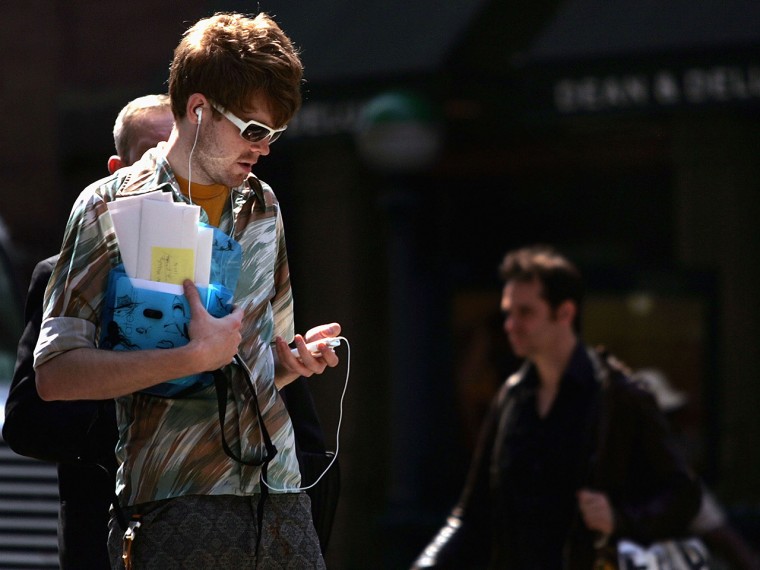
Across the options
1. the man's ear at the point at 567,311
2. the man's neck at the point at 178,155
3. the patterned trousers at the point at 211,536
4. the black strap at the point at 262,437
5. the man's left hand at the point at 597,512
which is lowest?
the man's left hand at the point at 597,512

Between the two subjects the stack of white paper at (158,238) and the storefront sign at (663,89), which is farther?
the storefront sign at (663,89)

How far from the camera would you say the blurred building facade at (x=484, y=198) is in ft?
29.1

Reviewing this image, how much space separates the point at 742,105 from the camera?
28.0 feet

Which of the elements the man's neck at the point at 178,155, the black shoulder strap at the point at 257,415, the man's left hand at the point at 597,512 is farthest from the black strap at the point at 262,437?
the man's left hand at the point at 597,512

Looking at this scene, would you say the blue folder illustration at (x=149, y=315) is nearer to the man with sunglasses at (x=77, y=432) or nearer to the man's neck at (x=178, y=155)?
the man's neck at (x=178, y=155)

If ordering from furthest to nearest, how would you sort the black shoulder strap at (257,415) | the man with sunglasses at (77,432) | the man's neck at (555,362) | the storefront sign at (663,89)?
the storefront sign at (663,89) < the man's neck at (555,362) < the man with sunglasses at (77,432) < the black shoulder strap at (257,415)

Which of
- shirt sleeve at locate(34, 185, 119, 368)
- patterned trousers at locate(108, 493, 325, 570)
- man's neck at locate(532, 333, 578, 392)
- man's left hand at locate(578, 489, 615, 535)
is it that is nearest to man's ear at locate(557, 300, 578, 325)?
man's neck at locate(532, 333, 578, 392)

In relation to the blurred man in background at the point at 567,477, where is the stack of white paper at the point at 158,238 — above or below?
above

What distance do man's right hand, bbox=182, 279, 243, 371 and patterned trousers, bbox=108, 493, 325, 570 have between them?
0.29 m

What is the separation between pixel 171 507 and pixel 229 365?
0.89 feet

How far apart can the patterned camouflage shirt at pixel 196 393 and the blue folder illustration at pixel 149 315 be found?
0.03 metres

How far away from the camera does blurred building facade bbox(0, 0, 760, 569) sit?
8859 millimetres

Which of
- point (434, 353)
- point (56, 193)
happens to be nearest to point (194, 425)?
point (434, 353)

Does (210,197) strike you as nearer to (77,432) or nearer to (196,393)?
(196,393)
